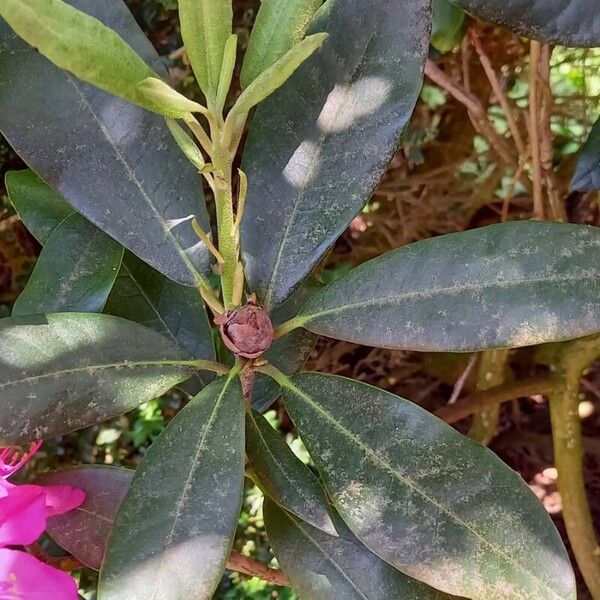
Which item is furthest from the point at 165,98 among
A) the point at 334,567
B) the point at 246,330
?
the point at 334,567

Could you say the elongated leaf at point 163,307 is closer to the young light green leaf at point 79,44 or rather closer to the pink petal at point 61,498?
the pink petal at point 61,498

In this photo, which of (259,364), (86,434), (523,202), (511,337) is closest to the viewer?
(511,337)

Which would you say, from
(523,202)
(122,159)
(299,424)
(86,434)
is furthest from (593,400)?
(122,159)

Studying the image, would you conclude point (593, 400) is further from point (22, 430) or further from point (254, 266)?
point (22, 430)

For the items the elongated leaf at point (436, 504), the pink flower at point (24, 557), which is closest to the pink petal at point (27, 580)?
the pink flower at point (24, 557)

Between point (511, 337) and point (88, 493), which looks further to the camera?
Result: point (88, 493)

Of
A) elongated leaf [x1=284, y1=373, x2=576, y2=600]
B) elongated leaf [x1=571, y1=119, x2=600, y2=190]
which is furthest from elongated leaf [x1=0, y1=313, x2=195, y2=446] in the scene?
elongated leaf [x1=571, y1=119, x2=600, y2=190]

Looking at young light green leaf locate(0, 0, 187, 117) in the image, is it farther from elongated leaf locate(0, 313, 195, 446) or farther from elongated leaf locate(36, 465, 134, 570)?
elongated leaf locate(36, 465, 134, 570)
